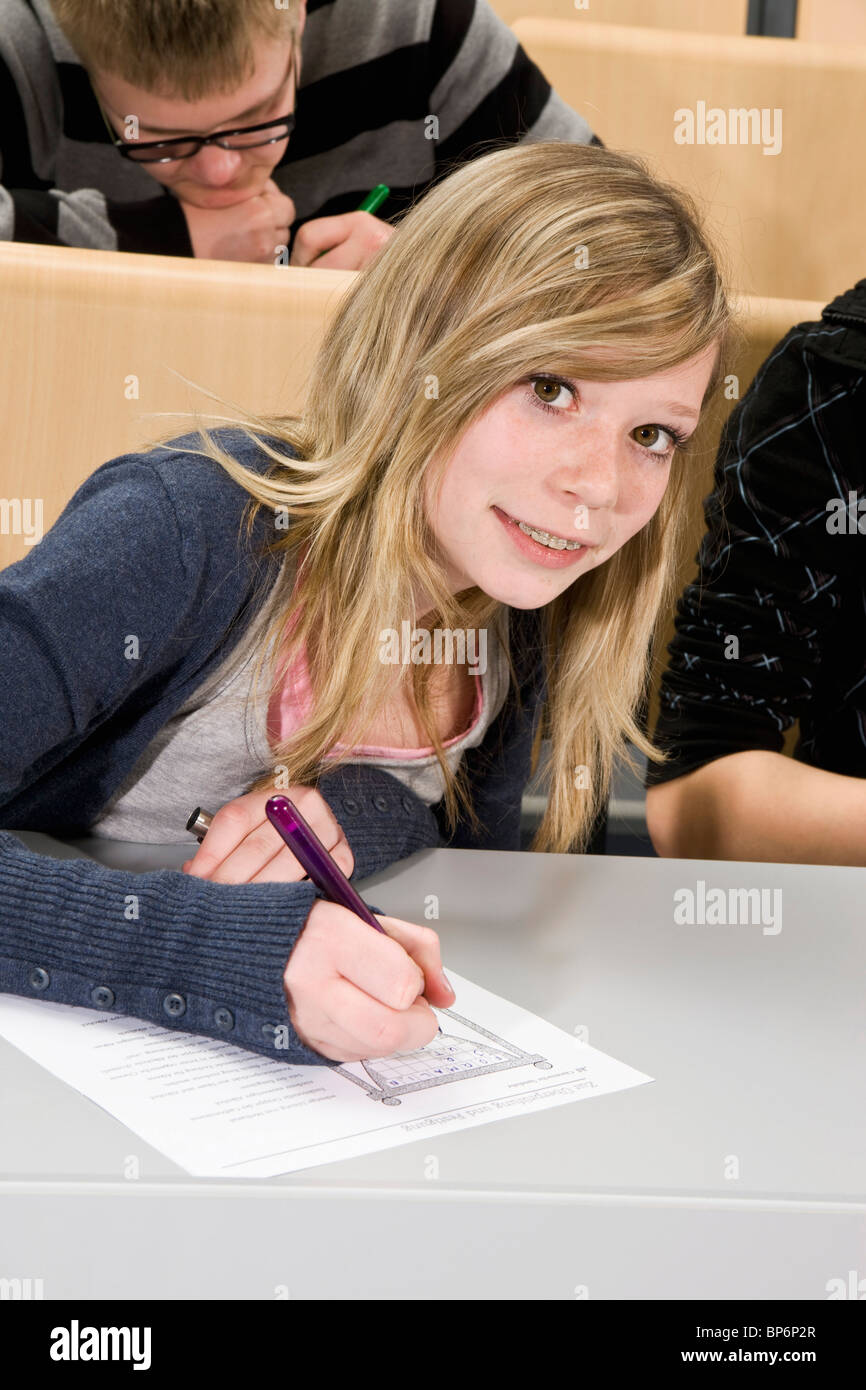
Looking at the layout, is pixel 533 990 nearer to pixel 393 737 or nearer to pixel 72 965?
pixel 72 965

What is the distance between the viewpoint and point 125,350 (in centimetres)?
138

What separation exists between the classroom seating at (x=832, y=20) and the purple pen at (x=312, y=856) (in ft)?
8.07

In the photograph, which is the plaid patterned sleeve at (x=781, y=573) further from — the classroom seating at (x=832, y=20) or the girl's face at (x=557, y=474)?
the classroom seating at (x=832, y=20)

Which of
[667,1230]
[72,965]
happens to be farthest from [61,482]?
[667,1230]

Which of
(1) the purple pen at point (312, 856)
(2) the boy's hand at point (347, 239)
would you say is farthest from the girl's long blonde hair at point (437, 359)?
(2) the boy's hand at point (347, 239)

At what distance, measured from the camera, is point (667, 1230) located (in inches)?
21.2

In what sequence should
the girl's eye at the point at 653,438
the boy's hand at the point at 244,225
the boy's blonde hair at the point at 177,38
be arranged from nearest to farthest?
the girl's eye at the point at 653,438, the boy's blonde hair at the point at 177,38, the boy's hand at the point at 244,225

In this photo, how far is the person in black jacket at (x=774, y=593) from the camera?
49.0 inches

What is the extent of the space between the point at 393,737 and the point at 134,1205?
24.2 inches

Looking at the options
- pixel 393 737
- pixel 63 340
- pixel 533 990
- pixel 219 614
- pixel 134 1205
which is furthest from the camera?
pixel 63 340

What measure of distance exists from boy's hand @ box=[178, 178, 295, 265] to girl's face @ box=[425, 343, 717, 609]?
0.93m

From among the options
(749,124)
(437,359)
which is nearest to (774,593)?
(437,359)

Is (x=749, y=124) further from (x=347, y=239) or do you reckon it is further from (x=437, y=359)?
(x=437, y=359)
